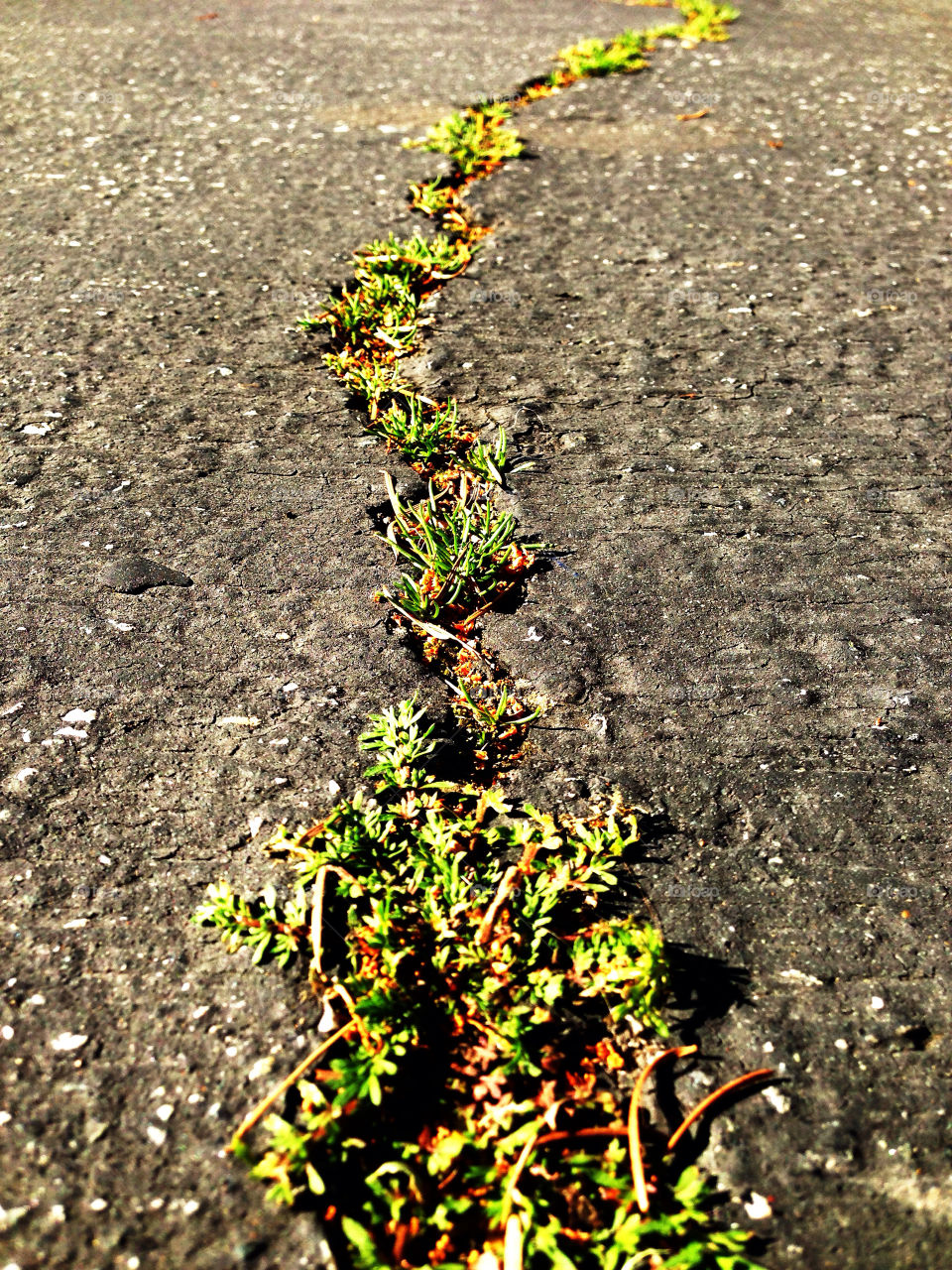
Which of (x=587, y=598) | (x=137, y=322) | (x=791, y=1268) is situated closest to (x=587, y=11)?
(x=137, y=322)

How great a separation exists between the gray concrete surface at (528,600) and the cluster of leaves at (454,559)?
0.08 meters

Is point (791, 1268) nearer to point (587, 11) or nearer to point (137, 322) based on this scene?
point (137, 322)

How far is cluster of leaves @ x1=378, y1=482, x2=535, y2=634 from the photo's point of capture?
6.31 feet

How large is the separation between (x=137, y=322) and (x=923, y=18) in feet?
17.5

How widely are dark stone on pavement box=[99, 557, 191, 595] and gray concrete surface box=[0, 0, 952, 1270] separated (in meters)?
0.03

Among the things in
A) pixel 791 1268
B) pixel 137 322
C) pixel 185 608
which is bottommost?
pixel 791 1268

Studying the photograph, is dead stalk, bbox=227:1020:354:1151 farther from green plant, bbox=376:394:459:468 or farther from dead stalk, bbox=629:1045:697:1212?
green plant, bbox=376:394:459:468

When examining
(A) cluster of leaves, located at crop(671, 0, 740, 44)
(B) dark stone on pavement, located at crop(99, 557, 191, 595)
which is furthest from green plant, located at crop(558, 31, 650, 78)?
(B) dark stone on pavement, located at crop(99, 557, 191, 595)

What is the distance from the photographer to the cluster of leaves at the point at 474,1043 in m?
1.13

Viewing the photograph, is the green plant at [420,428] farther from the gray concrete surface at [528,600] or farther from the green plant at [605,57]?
the green plant at [605,57]

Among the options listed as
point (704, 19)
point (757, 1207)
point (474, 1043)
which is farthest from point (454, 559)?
point (704, 19)

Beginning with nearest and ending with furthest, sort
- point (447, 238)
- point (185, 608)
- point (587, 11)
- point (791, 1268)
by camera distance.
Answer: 1. point (791, 1268)
2. point (185, 608)
3. point (447, 238)
4. point (587, 11)

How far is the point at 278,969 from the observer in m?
1.33

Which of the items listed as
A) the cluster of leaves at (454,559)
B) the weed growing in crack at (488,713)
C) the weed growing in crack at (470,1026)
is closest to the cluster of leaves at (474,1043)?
the weed growing in crack at (470,1026)
